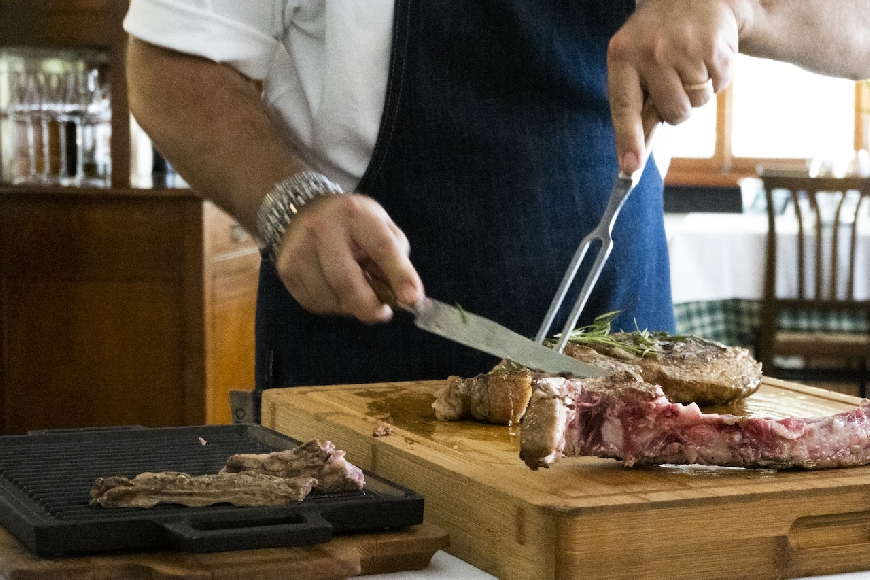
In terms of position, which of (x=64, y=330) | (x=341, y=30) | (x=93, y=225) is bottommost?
(x=64, y=330)

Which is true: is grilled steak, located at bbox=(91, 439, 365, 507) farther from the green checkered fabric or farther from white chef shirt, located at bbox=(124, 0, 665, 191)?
the green checkered fabric

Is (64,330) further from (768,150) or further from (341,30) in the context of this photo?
(768,150)

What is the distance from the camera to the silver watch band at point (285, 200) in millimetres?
1571

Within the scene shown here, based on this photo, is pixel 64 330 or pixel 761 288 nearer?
pixel 64 330

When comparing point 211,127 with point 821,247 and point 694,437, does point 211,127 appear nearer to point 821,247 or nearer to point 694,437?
point 694,437

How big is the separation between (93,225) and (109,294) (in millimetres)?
246

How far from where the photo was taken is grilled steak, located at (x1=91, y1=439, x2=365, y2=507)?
1.15 m

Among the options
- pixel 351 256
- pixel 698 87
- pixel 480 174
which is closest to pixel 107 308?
pixel 480 174

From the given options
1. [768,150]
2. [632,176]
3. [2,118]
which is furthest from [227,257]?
[768,150]

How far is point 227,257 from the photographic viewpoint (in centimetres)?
430

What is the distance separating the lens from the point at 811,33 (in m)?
1.88

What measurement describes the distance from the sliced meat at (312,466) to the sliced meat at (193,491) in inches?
1.5

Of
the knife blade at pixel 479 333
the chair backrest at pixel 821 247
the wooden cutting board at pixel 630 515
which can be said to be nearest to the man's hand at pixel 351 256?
the knife blade at pixel 479 333

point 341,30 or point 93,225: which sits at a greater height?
point 341,30
